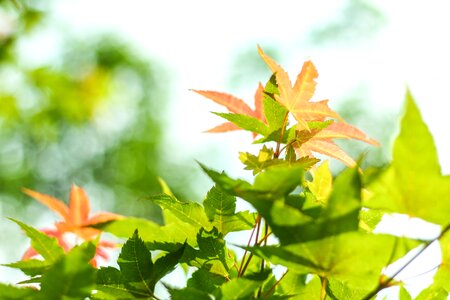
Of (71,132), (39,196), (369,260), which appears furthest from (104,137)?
(369,260)

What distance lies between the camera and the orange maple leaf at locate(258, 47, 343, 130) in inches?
28.1

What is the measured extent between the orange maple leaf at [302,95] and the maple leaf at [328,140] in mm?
14

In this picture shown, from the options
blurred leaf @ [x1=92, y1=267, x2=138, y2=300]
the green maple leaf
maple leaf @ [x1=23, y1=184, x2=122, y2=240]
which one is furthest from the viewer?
maple leaf @ [x1=23, y1=184, x2=122, y2=240]

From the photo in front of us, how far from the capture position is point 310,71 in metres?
0.77

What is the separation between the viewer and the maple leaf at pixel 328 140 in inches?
27.9

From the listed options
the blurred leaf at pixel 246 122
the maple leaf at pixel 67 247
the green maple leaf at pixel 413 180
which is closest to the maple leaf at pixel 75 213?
the maple leaf at pixel 67 247

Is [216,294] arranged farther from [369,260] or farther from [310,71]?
[310,71]

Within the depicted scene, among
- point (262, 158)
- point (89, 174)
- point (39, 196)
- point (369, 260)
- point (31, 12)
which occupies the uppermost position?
point (31, 12)

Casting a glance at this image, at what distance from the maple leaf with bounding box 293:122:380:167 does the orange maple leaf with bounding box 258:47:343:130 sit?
1cm

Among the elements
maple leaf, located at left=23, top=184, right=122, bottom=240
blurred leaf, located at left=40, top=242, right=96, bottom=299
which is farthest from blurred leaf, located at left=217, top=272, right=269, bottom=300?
maple leaf, located at left=23, top=184, right=122, bottom=240

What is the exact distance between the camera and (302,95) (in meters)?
0.75

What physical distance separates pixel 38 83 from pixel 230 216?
381 cm

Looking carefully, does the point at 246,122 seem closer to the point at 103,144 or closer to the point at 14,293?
the point at 14,293

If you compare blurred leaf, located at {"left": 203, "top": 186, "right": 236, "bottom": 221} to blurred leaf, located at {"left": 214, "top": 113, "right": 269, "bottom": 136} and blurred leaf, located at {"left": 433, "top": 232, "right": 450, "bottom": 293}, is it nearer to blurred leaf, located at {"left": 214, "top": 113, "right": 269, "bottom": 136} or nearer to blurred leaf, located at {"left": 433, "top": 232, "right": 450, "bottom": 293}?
blurred leaf, located at {"left": 214, "top": 113, "right": 269, "bottom": 136}
